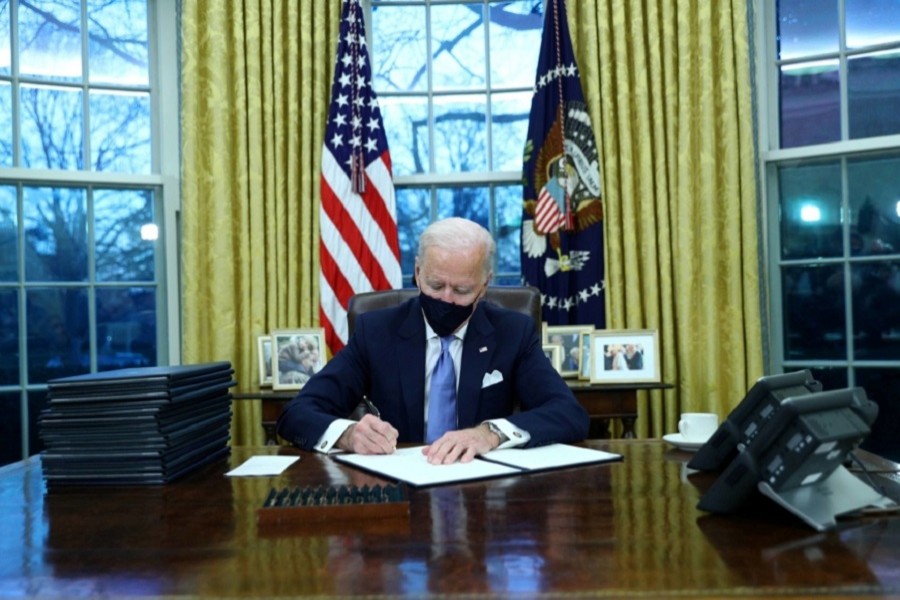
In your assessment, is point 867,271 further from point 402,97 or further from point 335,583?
point 335,583

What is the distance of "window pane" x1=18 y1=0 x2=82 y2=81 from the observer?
3.67 metres

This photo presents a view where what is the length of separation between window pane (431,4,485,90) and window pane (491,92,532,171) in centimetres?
14

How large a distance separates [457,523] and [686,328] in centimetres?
263

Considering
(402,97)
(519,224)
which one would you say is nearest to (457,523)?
(519,224)

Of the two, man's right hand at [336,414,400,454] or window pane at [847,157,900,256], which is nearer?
man's right hand at [336,414,400,454]

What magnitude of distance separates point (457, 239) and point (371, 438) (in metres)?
0.60

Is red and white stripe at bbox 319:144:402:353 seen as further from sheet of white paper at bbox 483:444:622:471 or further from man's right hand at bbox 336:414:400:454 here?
sheet of white paper at bbox 483:444:622:471

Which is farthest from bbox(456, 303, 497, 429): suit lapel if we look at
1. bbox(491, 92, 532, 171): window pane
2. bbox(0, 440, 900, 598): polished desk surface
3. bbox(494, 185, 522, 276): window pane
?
bbox(491, 92, 532, 171): window pane

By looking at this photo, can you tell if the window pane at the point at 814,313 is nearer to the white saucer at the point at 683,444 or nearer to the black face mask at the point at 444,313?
the black face mask at the point at 444,313

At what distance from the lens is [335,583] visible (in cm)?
94

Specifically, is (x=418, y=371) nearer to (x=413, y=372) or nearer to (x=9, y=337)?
(x=413, y=372)

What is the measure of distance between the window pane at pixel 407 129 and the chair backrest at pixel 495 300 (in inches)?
62.5

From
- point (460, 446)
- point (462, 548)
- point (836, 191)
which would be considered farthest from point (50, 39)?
point (462, 548)

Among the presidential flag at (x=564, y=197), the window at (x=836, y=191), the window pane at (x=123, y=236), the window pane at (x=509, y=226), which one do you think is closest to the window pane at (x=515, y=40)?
the presidential flag at (x=564, y=197)
